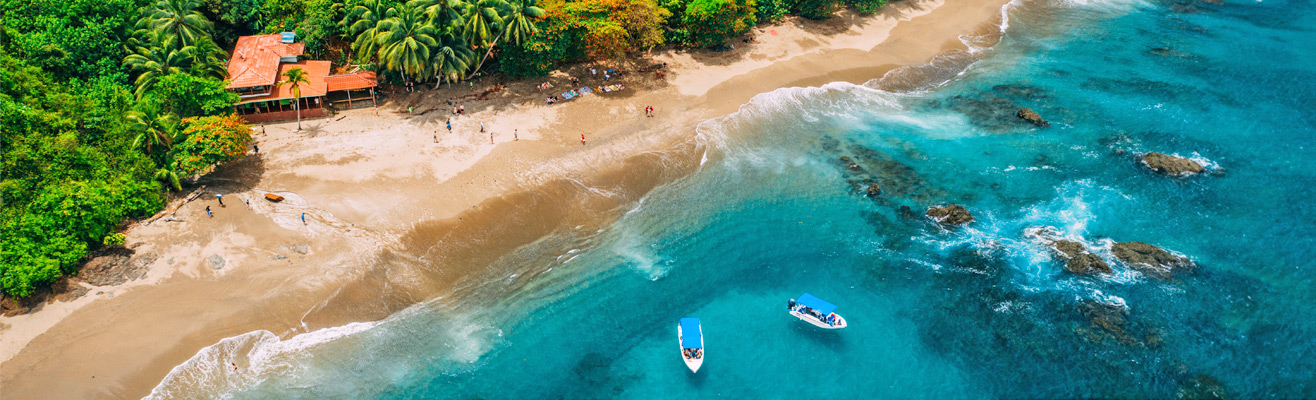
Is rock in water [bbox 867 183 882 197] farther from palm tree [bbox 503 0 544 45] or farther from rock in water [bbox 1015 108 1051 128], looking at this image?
palm tree [bbox 503 0 544 45]

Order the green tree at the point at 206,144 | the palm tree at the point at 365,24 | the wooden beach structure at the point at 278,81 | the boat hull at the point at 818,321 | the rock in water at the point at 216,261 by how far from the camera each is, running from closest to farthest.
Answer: the boat hull at the point at 818,321, the rock in water at the point at 216,261, the green tree at the point at 206,144, the wooden beach structure at the point at 278,81, the palm tree at the point at 365,24

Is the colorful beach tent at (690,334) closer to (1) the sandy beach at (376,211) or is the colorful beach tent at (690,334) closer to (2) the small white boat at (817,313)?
(2) the small white boat at (817,313)

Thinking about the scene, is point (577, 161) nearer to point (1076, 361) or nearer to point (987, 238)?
point (987, 238)

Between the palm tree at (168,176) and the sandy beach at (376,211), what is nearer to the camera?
the sandy beach at (376,211)

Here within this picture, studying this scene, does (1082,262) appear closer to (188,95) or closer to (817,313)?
(817,313)

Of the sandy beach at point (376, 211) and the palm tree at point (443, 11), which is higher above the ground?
the palm tree at point (443, 11)

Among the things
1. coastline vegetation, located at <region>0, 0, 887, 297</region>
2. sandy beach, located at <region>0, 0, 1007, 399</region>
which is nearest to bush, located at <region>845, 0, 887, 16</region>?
sandy beach, located at <region>0, 0, 1007, 399</region>

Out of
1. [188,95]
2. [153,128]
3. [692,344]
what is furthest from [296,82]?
[692,344]

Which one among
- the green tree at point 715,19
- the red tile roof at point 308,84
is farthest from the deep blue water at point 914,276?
the red tile roof at point 308,84
